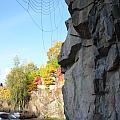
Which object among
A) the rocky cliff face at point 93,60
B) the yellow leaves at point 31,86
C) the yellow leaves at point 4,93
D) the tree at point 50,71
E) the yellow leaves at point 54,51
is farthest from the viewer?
the yellow leaves at point 4,93

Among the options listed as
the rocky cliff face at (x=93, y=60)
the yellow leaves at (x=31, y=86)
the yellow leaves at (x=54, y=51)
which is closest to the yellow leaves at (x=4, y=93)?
the yellow leaves at (x=31, y=86)

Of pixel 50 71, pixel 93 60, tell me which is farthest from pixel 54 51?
pixel 93 60

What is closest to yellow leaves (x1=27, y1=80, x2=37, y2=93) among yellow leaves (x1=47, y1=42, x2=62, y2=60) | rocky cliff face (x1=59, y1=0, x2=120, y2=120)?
yellow leaves (x1=47, y1=42, x2=62, y2=60)

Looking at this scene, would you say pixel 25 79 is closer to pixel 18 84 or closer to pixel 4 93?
pixel 18 84

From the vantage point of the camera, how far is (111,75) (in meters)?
9.32

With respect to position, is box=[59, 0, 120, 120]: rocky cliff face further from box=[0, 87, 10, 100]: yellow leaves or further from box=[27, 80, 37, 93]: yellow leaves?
box=[0, 87, 10, 100]: yellow leaves

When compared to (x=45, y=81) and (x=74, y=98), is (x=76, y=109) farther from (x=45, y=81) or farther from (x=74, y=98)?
(x=45, y=81)

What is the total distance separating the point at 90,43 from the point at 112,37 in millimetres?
2146

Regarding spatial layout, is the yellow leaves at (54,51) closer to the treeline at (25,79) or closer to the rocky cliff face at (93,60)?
the treeline at (25,79)

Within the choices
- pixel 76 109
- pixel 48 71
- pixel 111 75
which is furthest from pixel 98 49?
pixel 48 71

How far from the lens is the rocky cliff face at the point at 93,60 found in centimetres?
903

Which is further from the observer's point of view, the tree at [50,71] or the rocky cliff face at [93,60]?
the tree at [50,71]

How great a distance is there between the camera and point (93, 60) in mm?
11156

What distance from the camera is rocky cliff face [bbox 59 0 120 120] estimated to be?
9.03 m
